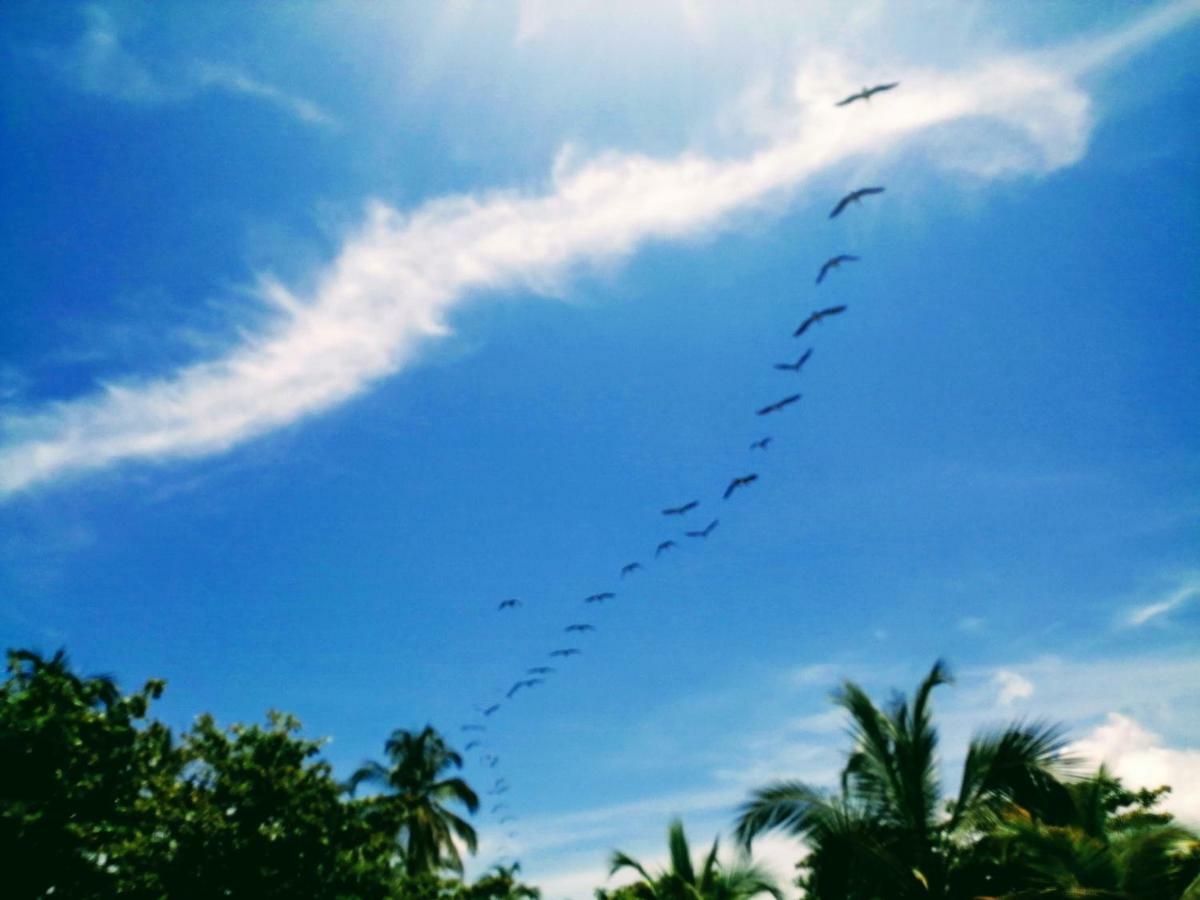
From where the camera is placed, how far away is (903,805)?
29.6 feet

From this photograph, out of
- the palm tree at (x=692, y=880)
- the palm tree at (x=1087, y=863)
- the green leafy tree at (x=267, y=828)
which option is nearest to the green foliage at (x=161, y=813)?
the green leafy tree at (x=267, y=828)

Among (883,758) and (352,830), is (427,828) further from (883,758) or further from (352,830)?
(883,758)

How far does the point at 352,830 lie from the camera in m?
14.8

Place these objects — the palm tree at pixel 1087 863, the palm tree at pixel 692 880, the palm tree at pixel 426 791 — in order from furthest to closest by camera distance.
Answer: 1. the palm tree at pixel 426 791
2. the palm tree at pixel 692 880
3. the palm tree at pixel 1087 863

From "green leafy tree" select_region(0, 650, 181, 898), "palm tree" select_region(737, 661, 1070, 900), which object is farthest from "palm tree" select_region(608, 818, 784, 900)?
"green leafy tree" select_region(0, 650, 181, 898)

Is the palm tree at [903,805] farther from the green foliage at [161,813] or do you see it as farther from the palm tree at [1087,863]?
the green foliage at [161,813]

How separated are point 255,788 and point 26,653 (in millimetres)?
10478

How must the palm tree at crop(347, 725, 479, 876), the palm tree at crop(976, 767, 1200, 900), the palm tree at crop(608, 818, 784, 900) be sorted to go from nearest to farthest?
the palm tree at crop(976, 767, 1200, 900), the palm tree at crop(608, 818, 784, 900), the palm tree at crop(347, 725, 479, 876)

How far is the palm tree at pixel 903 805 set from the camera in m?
8.45

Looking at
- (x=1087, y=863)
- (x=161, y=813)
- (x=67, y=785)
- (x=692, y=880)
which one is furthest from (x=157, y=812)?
(x=1087, y=863)

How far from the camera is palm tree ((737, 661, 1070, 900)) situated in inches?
333

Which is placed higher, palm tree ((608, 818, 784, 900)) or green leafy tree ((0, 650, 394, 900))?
green leafy tree ((0, 650, 394, 900))

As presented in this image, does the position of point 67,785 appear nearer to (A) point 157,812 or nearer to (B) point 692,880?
(A) point 157,812

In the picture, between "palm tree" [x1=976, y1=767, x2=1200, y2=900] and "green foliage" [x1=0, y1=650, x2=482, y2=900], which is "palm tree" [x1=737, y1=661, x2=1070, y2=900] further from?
"green foliage" [x1=0, y1=650, x2=482, y2=900]
